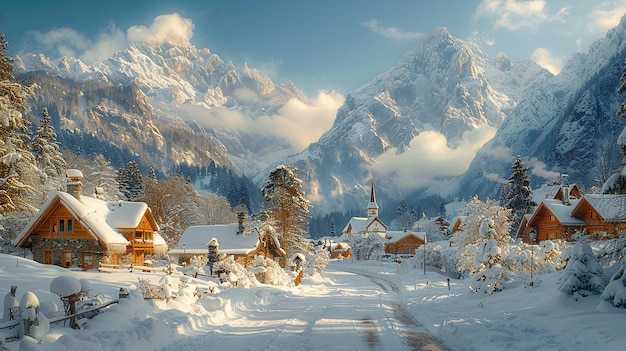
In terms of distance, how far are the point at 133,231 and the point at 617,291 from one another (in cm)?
3757

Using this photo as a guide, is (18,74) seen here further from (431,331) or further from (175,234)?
(175,234)

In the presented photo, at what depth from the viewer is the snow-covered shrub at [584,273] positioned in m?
15.2

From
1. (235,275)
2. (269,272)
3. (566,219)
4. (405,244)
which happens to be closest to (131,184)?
(269,272)

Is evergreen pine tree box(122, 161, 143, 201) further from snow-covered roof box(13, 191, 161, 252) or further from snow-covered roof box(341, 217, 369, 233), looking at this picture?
snow-covered roof box(341, 217, 369, 233)

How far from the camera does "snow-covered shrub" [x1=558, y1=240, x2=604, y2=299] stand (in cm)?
1518

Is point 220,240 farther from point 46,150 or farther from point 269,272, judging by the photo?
point 46,150

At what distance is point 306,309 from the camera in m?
22.6

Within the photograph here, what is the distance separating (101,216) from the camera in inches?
1550

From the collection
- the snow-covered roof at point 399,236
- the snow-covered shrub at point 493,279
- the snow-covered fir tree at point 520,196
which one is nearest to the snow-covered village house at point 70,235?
the snow-covered shrub at point 493,279

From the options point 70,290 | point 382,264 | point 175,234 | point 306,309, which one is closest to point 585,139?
point 382,264

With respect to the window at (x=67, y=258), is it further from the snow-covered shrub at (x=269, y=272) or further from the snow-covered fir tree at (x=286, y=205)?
the snow-covered fir tree at (x=286, y=205)

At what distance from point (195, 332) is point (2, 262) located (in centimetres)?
1511

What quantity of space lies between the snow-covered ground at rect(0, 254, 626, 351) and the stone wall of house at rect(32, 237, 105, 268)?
43.5 feet

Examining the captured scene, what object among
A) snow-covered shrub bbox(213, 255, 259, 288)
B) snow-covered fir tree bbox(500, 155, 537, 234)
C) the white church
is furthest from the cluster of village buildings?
the white church
